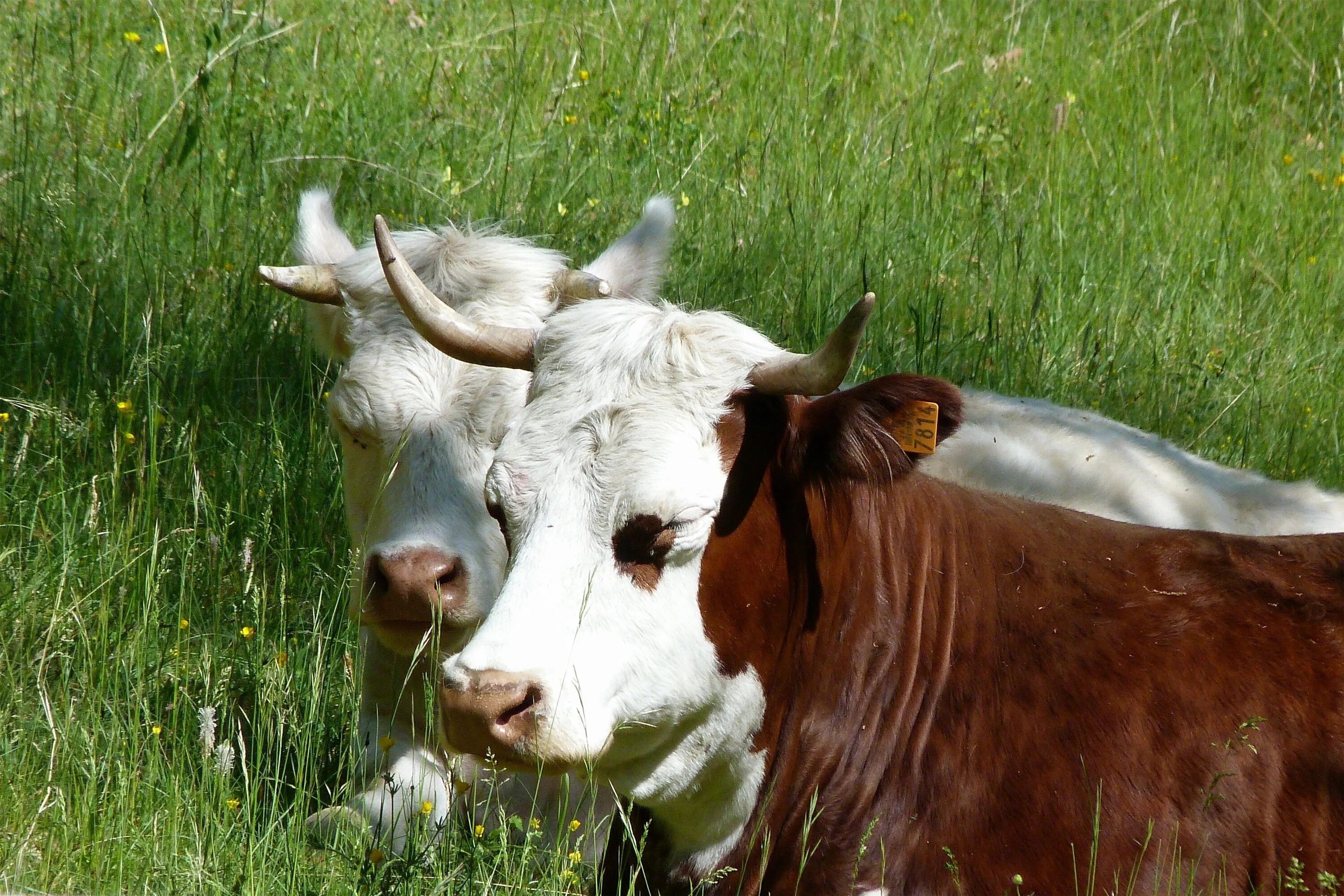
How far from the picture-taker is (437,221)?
718 centimetres

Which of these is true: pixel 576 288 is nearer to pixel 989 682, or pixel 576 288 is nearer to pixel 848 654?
pixel 848 654

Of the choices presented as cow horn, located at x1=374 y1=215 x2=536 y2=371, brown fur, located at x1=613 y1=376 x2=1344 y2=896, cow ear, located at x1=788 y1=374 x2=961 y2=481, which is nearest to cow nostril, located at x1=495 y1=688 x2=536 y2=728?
brown fur, located at x1=613 y1=376 x2=1344 y2=896

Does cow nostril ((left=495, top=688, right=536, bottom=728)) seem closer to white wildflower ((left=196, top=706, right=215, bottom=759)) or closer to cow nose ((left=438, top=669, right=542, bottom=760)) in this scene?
cow nose ((left=438, top=669, right=542, bottom=760))

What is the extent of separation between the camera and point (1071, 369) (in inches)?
270

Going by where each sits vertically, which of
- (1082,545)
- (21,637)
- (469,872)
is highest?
(1082,545)

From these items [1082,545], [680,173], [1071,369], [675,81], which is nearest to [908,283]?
[1071,369]

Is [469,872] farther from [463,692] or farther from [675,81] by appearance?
[675,81]

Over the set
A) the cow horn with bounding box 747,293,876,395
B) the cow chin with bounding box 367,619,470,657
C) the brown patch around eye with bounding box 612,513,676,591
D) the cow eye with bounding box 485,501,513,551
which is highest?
the cow horn with bounding box 747,293,876,395

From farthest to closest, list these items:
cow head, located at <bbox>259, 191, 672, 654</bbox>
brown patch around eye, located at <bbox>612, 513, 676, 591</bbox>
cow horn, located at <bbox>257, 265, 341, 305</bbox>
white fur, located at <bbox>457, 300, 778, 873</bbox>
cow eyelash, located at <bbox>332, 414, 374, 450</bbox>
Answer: cow horn, located at <bbox>257, 265, 341, 305</bbox> < cow eyelash, located at <bbox>332, 414, 374, 450</bbox> < cow head, located at <bbox>259, 191, 672, 654</bbox> < brown patch around eye, located at <bbox>612, 513, 676, 591</bbox> < white fur, located at <bbox>457, 300, 778, 873</bbox>

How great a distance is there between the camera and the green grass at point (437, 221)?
3.93 metres

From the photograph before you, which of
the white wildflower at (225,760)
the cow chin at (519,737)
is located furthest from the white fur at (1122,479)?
the white wildflower at (225,760)

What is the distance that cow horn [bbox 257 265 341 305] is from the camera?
14.6 ft

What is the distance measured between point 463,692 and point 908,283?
16.9 ft

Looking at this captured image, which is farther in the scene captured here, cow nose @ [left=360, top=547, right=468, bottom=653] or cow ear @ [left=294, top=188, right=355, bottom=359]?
cow ear @ [left=294, top=188, right=355, bottom=359]
